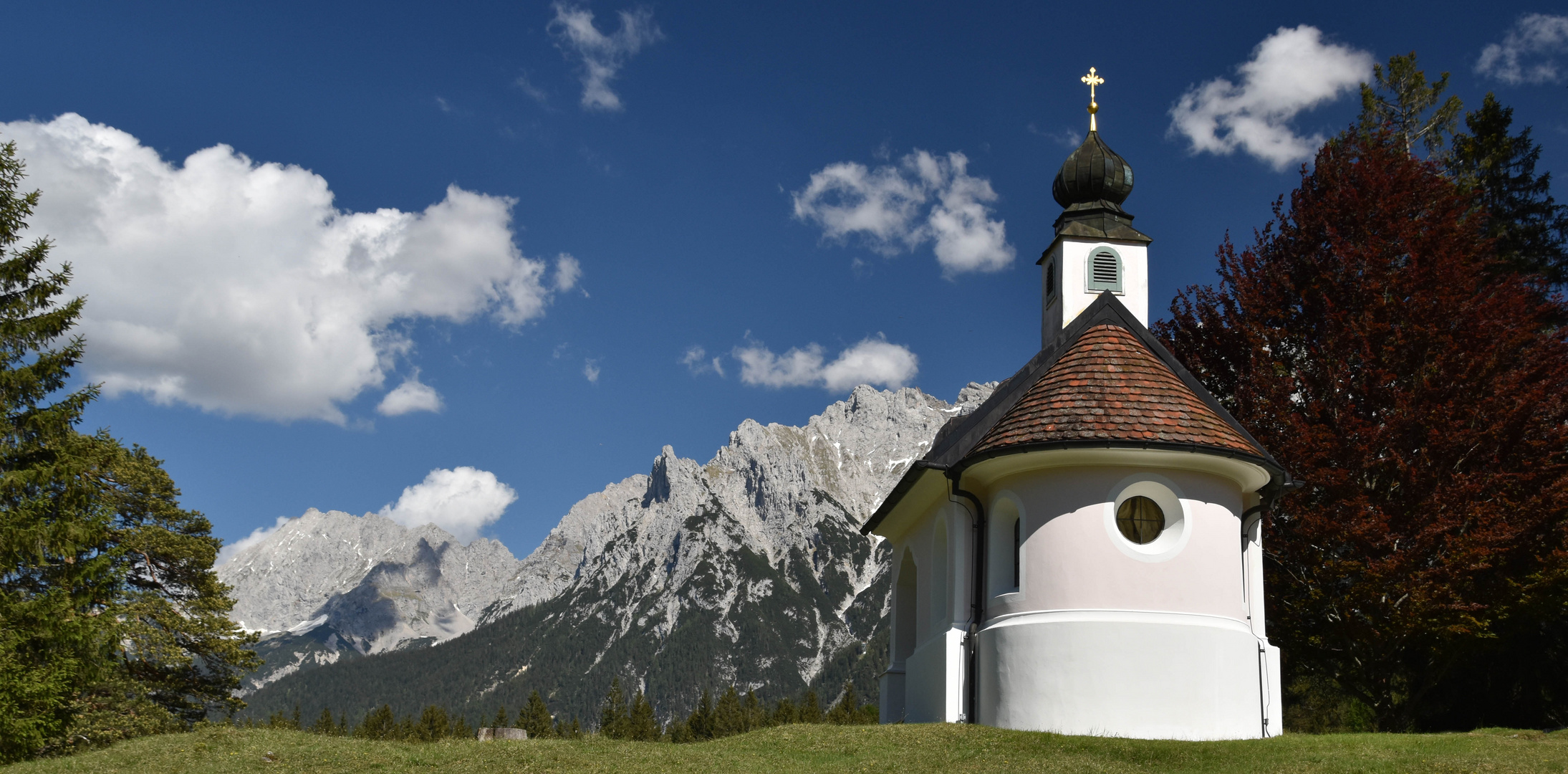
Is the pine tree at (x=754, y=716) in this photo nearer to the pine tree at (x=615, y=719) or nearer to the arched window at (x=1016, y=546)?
the pine tree at (x=615, y=719)

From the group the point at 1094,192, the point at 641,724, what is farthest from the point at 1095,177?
the point at 641,724

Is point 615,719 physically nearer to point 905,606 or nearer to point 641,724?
point 641,724

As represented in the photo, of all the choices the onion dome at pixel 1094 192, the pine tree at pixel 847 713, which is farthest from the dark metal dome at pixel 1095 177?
the pine tree at pixel 847 713

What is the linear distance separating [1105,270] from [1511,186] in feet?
53.3

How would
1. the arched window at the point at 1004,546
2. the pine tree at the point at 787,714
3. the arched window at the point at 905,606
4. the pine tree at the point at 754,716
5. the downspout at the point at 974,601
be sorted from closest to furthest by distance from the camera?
the downspout at the point at 974,601
the arched window at the point at 1004,546
the arched window at the point at 905,606
the pine tree at the point at 787,714
the pine tree at the point at 754,716

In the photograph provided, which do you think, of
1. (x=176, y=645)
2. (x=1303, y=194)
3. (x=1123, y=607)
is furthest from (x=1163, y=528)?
(x=176, y=645)

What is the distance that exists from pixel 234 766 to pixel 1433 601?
20225mm

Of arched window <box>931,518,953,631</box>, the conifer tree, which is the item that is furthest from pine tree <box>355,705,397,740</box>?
arched window <box>931,518,953,631</box>

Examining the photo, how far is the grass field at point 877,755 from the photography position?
45.2 feet

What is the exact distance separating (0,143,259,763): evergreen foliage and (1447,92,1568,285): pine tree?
34.6m

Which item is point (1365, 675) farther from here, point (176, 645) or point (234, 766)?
point (176, 645)

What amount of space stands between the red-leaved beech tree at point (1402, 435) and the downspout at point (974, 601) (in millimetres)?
7819

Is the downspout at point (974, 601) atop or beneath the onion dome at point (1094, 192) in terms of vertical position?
beneath

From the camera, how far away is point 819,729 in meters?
17.4
